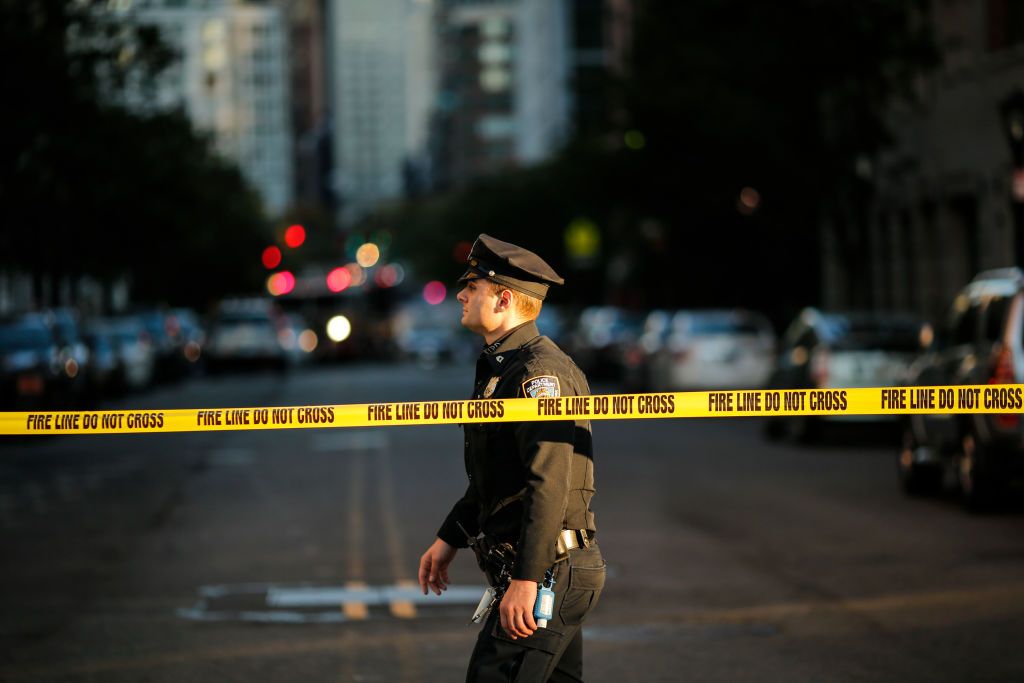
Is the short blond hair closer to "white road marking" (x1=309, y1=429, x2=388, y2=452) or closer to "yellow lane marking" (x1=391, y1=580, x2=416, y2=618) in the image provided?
"yellow lane marking" (x1=391, y1=580, x2=416, y2=618)

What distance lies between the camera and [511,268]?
17.4 ft

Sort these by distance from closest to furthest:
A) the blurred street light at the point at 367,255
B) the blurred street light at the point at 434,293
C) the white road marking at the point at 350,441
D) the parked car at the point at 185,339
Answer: the white road marking at the point at 350,441 → the parked car at the point at 185,339 → the blurred street light at the point at 367,255 → the blurred street light at the point at 434,293

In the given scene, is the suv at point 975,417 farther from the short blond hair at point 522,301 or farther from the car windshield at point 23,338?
the car windshield at point 23,338

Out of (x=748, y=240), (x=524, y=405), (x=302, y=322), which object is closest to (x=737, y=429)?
(x=748, y=240)

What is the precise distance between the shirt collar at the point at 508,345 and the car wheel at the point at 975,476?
9.74 m

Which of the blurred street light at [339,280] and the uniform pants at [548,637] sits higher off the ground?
the uniform pants at [548,637]

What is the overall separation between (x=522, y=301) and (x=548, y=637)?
3.04ft

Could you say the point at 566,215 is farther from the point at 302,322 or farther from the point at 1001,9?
the point at 1001,9

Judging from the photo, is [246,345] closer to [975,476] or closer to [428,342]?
[428,342]

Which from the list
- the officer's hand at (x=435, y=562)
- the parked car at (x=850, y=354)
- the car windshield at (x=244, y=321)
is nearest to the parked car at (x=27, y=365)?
the parked car at (x=850, y=354)

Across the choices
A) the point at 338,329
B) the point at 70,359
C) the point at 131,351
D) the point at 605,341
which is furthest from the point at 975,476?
the point at 338,329

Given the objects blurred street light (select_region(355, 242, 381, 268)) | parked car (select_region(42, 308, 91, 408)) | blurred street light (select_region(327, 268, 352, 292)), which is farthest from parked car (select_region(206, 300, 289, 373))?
blurred street light (select_region(355, 242, 381, 268))

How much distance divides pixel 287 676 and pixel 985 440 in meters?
7.37

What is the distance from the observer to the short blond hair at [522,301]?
17.6 feet
